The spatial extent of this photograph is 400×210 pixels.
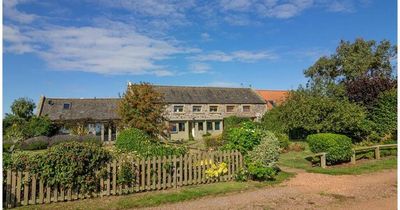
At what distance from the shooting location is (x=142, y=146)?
14.4 m

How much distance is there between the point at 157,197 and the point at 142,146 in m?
4.61

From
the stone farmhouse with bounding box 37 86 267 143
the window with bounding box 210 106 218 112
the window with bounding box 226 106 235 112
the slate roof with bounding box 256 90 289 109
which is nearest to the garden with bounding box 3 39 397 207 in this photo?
the stone farmhouse with bounding box 37 86 267 143

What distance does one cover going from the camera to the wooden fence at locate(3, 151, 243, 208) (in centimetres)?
920

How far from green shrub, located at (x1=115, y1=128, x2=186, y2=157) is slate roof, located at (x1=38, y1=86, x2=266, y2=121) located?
2626cm

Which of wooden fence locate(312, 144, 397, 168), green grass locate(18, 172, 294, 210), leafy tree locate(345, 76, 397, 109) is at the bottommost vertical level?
green grass locate(18, 172, 294, 210)

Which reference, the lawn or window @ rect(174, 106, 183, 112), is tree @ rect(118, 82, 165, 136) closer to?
the lawn

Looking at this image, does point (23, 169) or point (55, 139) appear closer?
point (23, 169)

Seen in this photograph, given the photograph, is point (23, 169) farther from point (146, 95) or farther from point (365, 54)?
point (365, 54)

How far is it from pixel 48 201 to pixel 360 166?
13.2m

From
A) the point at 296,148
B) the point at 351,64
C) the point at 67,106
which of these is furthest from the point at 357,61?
the point at 67,106

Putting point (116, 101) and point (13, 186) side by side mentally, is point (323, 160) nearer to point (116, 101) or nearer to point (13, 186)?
point (13, 186)

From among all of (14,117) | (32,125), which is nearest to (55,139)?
(32,125)

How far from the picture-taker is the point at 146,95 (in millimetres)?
29969

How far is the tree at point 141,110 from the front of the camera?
29.7 m
